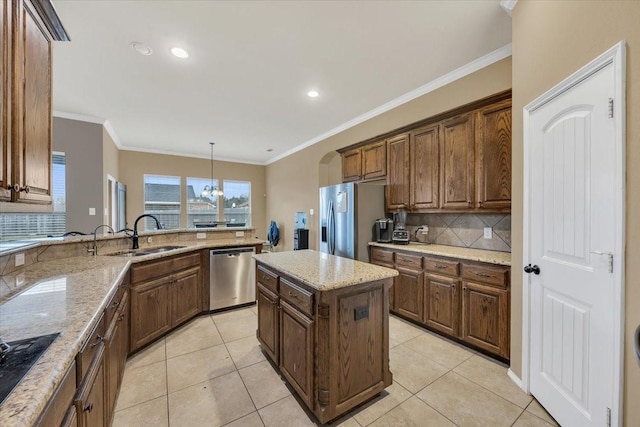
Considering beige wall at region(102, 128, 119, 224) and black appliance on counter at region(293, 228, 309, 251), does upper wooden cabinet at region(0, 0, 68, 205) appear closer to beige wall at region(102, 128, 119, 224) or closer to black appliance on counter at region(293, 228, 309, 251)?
beige wall at region(102, 128, 119, 224)

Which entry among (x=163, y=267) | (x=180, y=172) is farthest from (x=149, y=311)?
(x=180, y=172)

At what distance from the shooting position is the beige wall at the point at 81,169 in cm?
401

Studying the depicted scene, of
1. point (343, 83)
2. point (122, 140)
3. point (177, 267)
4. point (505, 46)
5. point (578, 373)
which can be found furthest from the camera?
point (122, 140)

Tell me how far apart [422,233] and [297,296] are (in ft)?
7.56

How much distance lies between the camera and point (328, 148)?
4953 mm

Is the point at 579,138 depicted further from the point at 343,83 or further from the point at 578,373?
the point at 343,83

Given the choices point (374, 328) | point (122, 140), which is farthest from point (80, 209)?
point (374, 328)

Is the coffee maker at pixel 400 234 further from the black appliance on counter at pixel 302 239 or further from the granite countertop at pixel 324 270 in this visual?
the black appliance on counter at pixel 302 239

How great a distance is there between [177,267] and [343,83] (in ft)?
9.32

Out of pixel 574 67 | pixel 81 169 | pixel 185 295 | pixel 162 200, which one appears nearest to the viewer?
pixel 574 67

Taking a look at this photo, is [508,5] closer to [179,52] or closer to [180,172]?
[179,52]

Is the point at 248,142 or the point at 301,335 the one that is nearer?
the point at 301,335

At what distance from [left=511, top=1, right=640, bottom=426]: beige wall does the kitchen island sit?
1060mm

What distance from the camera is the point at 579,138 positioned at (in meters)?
1.44
